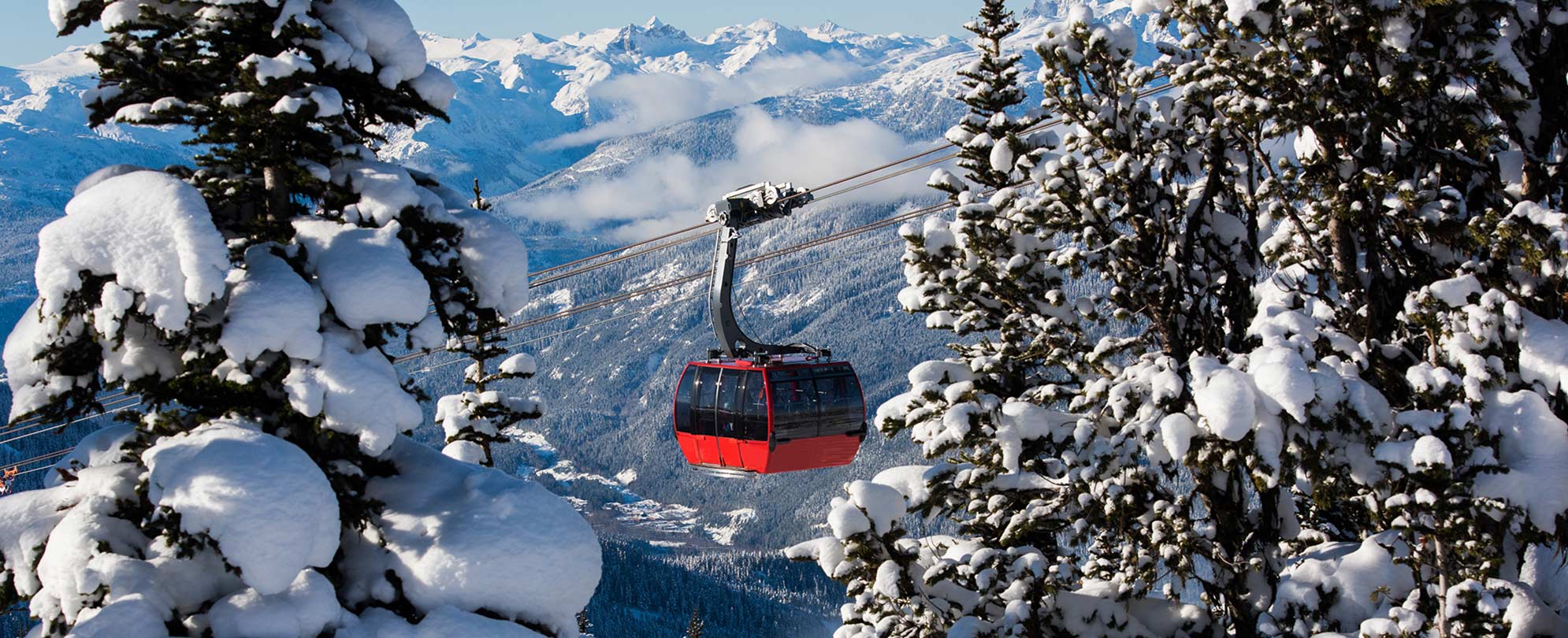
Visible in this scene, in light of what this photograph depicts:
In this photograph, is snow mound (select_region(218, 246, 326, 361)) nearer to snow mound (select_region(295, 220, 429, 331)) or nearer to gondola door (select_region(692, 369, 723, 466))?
snow mound (select_region(295, 220, 429, 331))

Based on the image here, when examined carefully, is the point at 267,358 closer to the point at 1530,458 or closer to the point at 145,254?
the point at 145,254

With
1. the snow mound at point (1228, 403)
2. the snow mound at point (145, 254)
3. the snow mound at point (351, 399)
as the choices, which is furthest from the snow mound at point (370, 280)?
the snow mound at point (1228, 403)

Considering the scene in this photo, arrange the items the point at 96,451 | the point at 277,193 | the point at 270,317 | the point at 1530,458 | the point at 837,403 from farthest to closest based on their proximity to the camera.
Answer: the point at 837,403 < the point at 277,193 < the point at 1530,458 < the point at 96,451 < the point at 270,317

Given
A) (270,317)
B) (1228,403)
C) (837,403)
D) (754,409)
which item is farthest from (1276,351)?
(837,403)

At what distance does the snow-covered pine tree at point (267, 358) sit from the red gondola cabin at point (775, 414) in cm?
1535

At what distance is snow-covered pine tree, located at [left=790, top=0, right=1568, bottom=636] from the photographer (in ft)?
27.7

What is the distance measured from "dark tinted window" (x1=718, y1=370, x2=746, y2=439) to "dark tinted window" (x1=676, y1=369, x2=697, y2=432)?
1070 millimetres

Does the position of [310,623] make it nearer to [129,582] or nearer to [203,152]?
[129,582]

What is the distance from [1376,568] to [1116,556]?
294cm

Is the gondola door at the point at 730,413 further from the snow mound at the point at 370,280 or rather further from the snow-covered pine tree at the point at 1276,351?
the snow mound at the point at 370,280

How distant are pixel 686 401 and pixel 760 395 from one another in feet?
8.69

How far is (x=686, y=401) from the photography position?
2605cm

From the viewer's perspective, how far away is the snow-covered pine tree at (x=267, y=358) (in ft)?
21.8

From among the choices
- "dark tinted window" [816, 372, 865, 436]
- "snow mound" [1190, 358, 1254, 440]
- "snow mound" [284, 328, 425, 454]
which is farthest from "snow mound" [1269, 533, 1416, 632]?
"dark tinted window" [816, 372, 865, 436]
